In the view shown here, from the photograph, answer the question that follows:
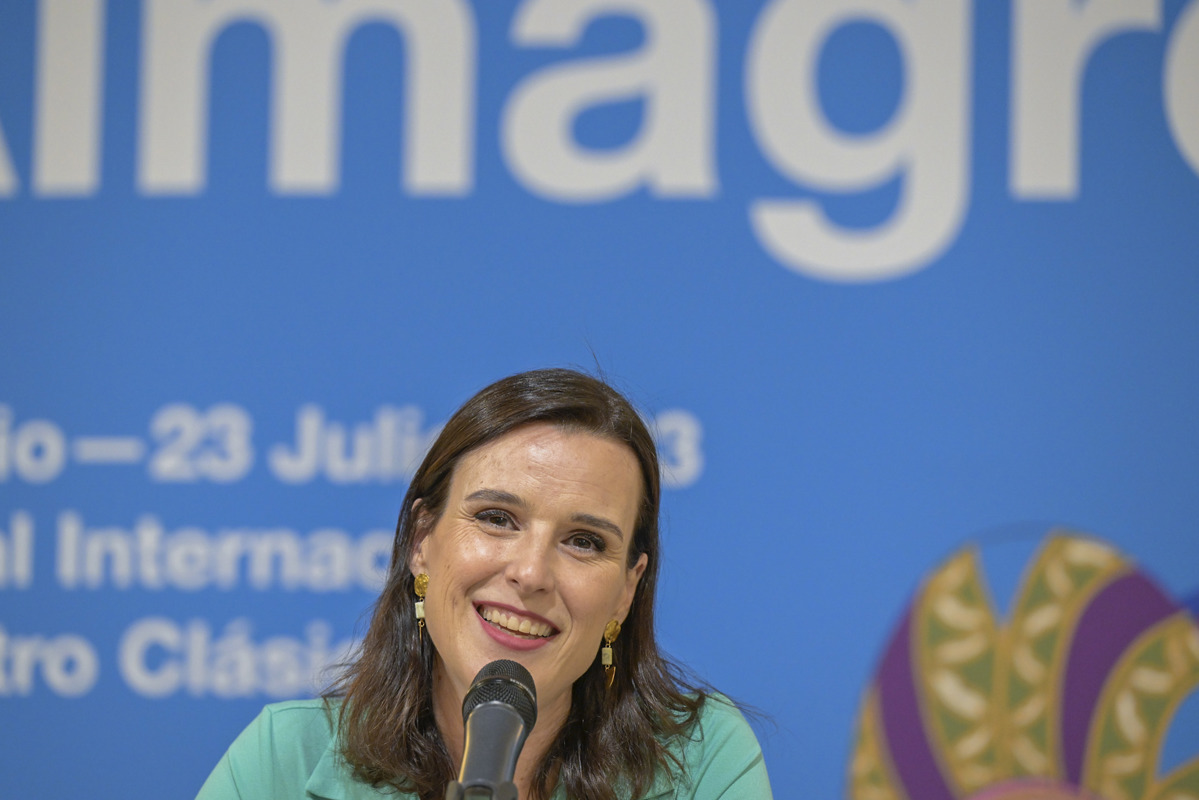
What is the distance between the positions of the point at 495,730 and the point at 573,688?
38.2 inches

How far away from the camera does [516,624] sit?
1778 millimetres

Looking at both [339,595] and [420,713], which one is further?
[339,595]

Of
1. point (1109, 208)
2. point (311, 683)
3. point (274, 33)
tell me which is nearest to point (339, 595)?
point (311, 683)

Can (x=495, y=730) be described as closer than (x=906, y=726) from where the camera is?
Yes

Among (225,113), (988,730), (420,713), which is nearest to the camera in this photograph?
(420,713)

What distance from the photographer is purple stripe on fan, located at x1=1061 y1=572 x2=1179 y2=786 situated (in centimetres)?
276

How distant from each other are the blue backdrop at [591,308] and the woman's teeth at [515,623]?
3.62ft

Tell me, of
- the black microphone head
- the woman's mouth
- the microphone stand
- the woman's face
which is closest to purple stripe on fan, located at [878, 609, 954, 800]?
the woman's face

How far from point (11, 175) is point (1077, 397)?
271cm

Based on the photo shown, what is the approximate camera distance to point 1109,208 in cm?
284

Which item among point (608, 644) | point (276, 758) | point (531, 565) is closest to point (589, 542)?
point (531, 565)

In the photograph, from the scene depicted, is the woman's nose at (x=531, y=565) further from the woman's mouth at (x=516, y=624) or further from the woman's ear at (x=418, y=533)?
the woman's ear at (x=418, y=533)

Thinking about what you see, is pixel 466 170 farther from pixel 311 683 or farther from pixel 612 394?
pixel 311 683

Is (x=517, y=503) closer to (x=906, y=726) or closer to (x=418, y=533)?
(x=418, y=533)
